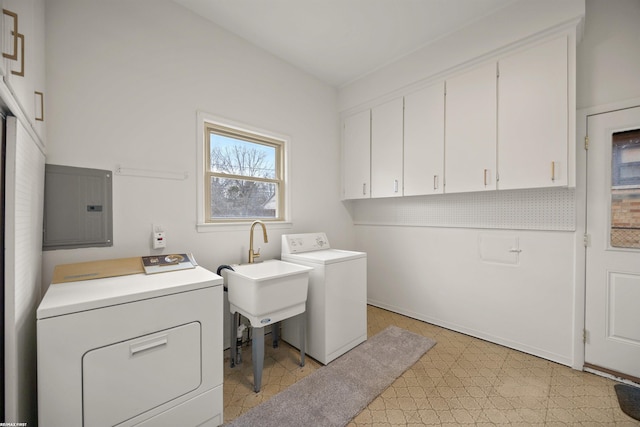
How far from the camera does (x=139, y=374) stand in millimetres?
1281

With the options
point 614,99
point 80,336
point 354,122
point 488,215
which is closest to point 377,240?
point 488,215

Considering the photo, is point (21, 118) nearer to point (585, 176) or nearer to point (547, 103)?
point (547, 103)

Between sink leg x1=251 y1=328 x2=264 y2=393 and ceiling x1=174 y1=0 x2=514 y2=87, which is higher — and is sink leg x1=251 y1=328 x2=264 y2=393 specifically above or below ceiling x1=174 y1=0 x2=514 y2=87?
below

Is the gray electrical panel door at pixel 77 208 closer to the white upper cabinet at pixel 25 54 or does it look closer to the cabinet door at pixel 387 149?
the white upper cabinet at pixel 25 54

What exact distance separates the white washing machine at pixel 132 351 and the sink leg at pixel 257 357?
0.33 m

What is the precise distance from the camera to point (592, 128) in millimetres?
2061

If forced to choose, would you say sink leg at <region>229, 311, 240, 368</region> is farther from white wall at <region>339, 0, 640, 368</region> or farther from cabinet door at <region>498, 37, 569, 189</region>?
cabinet door at <region>498, 37, 569, 189</region>

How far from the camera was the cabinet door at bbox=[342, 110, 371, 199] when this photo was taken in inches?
131

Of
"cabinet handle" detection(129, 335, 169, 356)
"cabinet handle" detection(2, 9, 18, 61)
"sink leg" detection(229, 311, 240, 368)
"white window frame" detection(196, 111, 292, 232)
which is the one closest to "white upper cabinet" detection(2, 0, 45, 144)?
"cabinet handle" detection(2, 9, 18, 61)

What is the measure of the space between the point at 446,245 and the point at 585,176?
1268 millimetres

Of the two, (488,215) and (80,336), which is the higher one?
(488,215)

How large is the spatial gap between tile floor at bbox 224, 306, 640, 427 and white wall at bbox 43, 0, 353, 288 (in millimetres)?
1047

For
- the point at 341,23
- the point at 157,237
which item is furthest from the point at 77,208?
the point at 341,23

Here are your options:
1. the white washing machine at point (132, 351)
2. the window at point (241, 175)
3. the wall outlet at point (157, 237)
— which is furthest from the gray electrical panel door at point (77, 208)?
the window at point (241, 175)
